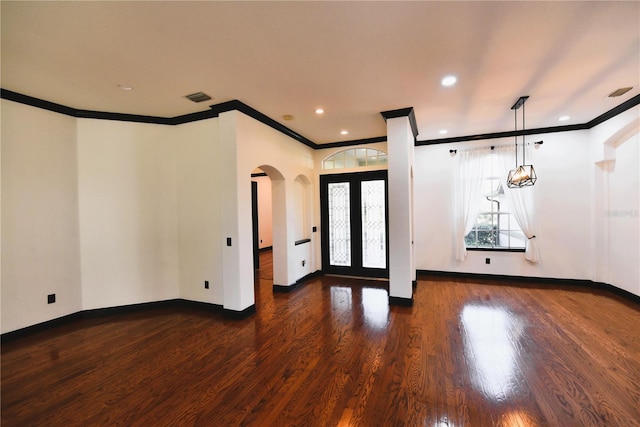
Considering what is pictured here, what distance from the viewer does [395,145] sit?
3.93m

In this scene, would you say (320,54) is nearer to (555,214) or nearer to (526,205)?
(526,205)

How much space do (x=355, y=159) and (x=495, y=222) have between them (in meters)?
3.23

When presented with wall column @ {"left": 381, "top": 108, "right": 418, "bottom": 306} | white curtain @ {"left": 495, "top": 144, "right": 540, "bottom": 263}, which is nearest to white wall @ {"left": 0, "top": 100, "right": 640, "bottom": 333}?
white curtain @ {"left": 495, "top": 144, "right": 540, "bottom": 263}

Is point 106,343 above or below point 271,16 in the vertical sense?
below

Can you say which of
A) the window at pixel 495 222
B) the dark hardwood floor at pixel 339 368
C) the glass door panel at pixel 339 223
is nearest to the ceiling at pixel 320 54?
the window at pixel 495 222

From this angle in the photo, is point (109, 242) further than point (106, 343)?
Yes

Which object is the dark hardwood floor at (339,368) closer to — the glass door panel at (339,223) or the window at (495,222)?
the window at (495,222)

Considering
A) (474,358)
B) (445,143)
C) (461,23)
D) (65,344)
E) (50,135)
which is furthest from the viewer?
(445,143)

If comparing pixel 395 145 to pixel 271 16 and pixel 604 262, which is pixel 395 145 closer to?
pixel 271 16

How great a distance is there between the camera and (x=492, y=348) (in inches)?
108

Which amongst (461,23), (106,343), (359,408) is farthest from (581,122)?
(106,343)

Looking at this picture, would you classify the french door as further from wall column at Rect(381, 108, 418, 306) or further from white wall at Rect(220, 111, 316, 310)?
wall column at Rect(381, 108, 418, 306)

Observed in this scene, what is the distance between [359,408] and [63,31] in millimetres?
3776

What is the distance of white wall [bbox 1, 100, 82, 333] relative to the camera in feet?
9.96
